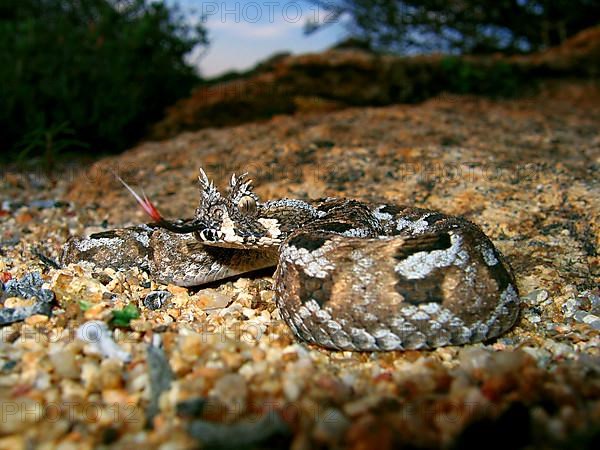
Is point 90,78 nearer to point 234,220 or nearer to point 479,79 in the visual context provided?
point 234,220

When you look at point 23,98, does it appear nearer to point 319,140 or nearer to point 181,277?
point 319,140

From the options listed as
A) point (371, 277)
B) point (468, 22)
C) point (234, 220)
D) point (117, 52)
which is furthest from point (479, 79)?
point (371, 277)

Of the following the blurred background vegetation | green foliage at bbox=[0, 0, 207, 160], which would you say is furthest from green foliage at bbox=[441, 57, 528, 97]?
green foliage at bbox=[0, 0, 207, 160]

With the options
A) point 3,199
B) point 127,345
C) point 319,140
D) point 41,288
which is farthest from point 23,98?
point 127,345

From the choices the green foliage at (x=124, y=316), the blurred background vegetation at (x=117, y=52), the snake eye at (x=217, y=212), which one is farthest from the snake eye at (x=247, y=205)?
the blurred background vegetation at (x=117, y=52)

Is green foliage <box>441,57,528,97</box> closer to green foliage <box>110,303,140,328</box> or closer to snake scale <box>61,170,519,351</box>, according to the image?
snake scale <box>61,170,519,351</box>

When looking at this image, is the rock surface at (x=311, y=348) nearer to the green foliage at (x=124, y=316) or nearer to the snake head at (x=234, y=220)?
the green foliage at (x=124, y=316)
